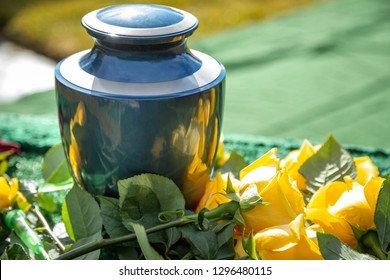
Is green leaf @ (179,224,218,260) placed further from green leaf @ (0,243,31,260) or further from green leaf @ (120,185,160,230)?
green leaf @ (0,243,31,260)

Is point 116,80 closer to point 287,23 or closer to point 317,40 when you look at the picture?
point 317,40

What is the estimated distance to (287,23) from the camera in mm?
1664

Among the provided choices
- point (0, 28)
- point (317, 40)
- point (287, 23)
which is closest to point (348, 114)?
point (317, 40)

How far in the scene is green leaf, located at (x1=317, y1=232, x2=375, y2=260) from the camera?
1.77 ft

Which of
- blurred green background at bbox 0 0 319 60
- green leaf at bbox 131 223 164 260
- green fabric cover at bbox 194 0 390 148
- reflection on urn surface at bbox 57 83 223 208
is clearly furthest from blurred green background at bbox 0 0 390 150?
blurred green background at bbox 0 0 319 60

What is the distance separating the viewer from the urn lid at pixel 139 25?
580mm

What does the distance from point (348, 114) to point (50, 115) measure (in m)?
0.59

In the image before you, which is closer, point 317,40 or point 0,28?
point 317,40

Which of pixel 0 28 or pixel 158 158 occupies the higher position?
pixel 158 158

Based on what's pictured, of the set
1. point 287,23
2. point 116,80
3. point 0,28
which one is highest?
point 116,80

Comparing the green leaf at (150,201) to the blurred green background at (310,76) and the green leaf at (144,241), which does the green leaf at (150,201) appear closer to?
the green leaf at (144,241)

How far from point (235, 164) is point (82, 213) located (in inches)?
7.9

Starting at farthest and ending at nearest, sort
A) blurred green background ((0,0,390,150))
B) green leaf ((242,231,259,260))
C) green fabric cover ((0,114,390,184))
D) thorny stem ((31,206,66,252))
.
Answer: blurred green background ((0,0,390,150)) < green fabric cover ((0,114,390,184)) < thorny stem ((31,206,66,252)) < green leaf ((242,231,259,260))

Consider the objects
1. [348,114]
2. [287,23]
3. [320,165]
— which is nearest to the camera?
[320,165]
